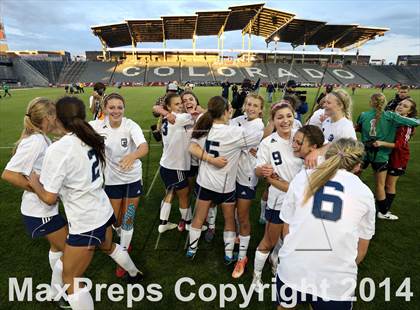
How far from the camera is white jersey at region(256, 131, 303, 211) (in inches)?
108

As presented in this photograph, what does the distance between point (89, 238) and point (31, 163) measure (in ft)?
2.76

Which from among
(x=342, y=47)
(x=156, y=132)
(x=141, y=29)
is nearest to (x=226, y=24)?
(x=141, y=29)

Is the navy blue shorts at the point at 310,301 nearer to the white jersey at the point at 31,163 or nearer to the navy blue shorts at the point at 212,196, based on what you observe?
the navy blue shorts at the point at 212,196

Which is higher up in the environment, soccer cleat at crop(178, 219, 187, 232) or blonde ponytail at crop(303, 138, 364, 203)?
blonde ponytail at crop(303, 138, 364, 203)

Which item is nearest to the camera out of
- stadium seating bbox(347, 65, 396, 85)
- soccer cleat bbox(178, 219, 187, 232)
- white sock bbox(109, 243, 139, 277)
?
white sock bbox(109, 243, 139, 277)

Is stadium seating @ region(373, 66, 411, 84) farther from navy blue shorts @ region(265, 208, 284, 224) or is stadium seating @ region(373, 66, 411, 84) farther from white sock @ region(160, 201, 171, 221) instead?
navy blue shorts @ region(265, 208, 284, 224)

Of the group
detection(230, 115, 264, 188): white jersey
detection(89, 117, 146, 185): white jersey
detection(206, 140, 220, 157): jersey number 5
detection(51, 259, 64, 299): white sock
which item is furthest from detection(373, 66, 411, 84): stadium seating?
detection(51, 259, 64, 299): white sock

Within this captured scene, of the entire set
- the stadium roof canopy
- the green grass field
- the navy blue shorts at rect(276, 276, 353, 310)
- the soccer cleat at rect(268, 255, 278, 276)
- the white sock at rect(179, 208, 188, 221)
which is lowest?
the green grass field

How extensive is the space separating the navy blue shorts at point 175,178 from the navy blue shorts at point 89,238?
5.40 feet

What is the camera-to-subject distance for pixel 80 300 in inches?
89.3

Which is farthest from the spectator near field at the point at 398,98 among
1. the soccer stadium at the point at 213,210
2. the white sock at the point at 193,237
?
the white sock at the point at 193,237

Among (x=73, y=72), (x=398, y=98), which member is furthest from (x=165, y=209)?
(x=73, y=72)

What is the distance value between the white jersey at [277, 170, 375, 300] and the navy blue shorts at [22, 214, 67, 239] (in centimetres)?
222

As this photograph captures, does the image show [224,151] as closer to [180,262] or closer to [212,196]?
[212,196]
